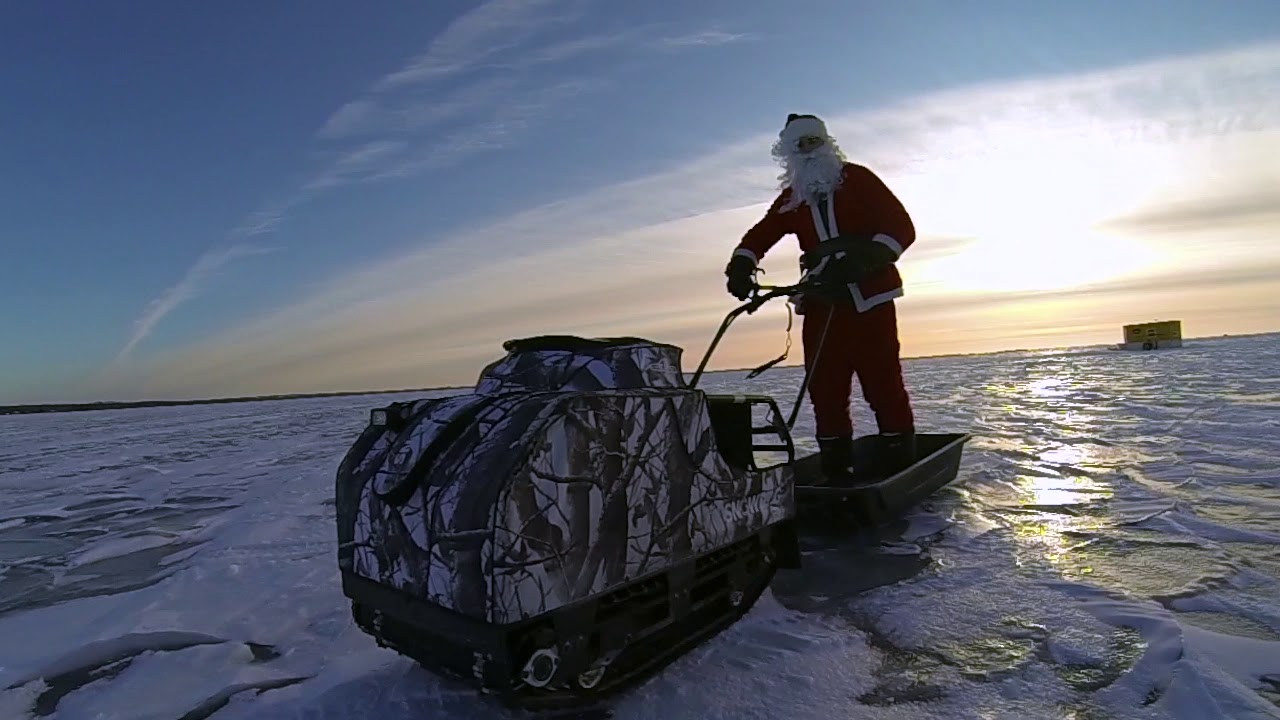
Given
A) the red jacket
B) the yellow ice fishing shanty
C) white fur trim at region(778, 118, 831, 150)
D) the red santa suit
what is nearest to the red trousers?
the red santa suit

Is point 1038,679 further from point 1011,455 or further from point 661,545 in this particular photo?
point 1011,455

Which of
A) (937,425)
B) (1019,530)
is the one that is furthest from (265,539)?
(937,425)

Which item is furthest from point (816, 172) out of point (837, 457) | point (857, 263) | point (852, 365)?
point (837, 457)

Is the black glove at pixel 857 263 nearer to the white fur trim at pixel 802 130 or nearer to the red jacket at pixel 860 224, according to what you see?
the red jacket at pixel 860 224

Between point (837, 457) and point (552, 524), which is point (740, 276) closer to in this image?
point (837, 457)

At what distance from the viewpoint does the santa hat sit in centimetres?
411

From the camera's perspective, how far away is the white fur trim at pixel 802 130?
13.5 feet

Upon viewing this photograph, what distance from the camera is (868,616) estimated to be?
246 centimetres

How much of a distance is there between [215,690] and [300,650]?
30 centimetres

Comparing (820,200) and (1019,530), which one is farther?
(820,200)

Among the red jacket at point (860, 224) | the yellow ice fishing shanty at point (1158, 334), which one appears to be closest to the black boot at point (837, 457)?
the red jacket at point (860, 224)

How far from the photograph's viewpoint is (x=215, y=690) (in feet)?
7.20

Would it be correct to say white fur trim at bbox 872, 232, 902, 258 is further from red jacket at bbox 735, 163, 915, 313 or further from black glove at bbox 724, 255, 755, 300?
black glove at bbox 724, 255, 755, 300

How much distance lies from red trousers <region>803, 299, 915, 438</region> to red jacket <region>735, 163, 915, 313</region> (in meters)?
0.12
